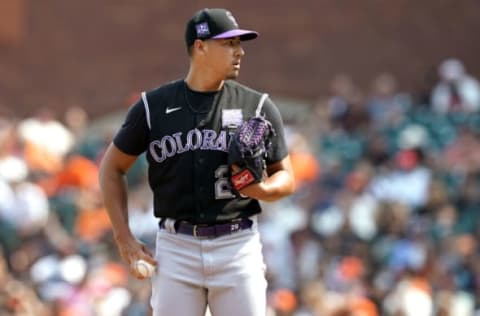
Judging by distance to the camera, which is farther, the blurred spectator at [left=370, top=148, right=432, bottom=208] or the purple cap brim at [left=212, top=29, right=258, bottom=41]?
the blurred spectator at [left=370, top=148, right=432, bottom=208]

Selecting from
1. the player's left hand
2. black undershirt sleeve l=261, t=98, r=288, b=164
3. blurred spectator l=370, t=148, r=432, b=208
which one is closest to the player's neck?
black undershirt sleeve l=261, t=98, r=288, b=164

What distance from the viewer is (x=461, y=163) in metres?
12.9

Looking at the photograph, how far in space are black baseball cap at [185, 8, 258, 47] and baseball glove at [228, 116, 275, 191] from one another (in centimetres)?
40

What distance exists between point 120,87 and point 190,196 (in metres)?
11.3

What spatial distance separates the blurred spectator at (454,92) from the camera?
590 inches

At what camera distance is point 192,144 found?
5.60 metres

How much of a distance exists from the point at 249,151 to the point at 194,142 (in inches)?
14.0

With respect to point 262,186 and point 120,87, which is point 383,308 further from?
point 120,87

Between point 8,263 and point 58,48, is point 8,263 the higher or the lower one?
the lower one

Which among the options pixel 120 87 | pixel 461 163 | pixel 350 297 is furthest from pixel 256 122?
pixel 120 87

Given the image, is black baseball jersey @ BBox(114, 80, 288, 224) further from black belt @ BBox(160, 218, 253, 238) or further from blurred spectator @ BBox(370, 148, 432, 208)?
blurred spectator @ BBox(370, 148, 432, 208)

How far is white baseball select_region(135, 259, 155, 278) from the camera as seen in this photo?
18.4 feet

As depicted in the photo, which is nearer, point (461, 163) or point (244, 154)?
point (244, 154)

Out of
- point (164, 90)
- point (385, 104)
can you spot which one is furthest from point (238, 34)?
point (385, 104)
